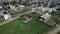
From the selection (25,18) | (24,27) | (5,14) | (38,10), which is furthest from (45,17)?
(5,14)

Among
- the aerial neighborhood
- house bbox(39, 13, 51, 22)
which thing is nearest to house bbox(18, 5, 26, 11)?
the aerial neighborhood

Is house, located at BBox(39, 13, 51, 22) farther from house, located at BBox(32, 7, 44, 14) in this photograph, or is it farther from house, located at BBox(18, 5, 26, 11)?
house, located at BBox(18, 5, 26, 11)

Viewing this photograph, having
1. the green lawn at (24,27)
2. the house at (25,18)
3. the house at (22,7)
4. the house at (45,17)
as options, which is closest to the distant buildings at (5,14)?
the green lawn at (24,27)

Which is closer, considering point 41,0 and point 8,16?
point 8,16

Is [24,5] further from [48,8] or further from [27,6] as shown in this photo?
[48,8]

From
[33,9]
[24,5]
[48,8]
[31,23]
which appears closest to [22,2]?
[24,5]

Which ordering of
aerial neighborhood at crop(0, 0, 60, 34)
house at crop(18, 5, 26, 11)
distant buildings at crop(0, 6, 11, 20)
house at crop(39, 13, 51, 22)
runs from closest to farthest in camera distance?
aerial neighborhood at crop(0, 0, 60, 34)
house at crop(39, 13, 51, 22)
distant buildings at crop(0, 6, 11, 20)
house at crop(18, 5, 26, 11)

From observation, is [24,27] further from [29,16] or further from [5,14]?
[5,14]

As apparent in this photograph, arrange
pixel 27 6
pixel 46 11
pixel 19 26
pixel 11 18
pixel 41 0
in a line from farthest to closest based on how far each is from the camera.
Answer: pixel 41 0 → pixel 27 6 → pixel 46 11 → pixel 11 18 → pixel 19 26
